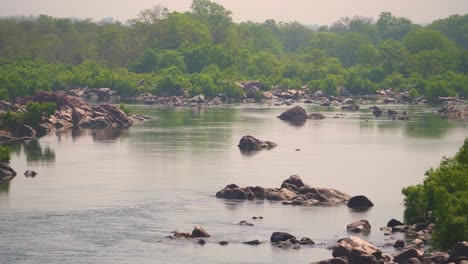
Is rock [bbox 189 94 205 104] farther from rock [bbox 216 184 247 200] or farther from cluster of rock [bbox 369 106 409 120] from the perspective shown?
rock [bbox 216 184 247 200]

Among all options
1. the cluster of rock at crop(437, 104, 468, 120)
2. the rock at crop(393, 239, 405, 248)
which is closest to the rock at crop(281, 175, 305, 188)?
the rock at crop(393, 239, 405, 248)

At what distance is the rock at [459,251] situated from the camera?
5174cm

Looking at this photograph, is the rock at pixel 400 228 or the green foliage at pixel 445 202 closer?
the green foliage at pixel 445 202

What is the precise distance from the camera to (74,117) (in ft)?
434

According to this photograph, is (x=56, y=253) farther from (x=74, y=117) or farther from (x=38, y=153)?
(x=74, y=117)

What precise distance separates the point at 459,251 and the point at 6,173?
4462 centimetres

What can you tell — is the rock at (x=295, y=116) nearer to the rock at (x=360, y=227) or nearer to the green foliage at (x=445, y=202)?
the green foliage at (x=445, y=202)

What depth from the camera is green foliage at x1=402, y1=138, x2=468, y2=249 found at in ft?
177

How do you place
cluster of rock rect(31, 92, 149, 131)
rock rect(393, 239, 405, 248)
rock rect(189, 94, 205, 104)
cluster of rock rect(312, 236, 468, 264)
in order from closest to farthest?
Result: cluster of rock rect(312, 236, 468, 264)
rock rect(393, 239, 405, 248)
cluster of rock rect(31, 92, 149, 131)
rock rect(189, 94, 205, 104)

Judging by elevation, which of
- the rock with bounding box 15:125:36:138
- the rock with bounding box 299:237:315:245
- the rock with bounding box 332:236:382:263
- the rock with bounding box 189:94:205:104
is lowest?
the rock with bounding box 299:237:315:245

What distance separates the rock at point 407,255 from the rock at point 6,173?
4034cm

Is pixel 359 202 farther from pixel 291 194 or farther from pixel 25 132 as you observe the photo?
pixel 25 132

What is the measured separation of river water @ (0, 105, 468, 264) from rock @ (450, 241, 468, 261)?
296 inches

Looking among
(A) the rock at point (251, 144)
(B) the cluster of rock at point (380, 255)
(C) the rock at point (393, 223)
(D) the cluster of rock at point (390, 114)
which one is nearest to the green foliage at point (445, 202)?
(B) the cluster of rock at point (380, 255)
